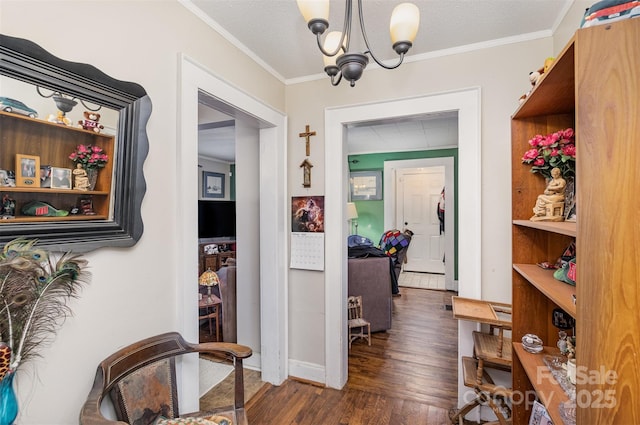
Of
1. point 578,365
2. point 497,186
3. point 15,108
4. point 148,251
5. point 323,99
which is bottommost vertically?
point 578,365

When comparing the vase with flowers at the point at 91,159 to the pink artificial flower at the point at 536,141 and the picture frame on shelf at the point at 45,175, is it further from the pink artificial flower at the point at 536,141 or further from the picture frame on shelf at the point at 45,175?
the pink artificial flower at the point at 536,141

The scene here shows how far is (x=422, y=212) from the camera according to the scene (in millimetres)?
6105

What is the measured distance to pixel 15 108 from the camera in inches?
36.6

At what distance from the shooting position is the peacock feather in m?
0.83

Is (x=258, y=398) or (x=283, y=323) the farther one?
(x=283, y=323)

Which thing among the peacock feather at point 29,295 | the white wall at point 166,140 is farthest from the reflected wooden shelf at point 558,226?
the peacock feather at point 29,295

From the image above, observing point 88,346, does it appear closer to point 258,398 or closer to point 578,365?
point 258,398

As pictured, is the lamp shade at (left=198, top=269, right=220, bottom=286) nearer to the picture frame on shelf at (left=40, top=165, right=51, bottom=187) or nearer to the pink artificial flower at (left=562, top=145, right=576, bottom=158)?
the picture frame on shelf at (left=40, top=165, right=51, bottom=187)

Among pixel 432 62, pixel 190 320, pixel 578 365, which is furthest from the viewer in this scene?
pixel 432 62

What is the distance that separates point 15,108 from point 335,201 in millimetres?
1771

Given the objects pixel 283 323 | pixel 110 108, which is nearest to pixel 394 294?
pixel 283 323

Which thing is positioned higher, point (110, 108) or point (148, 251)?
point (110, 108)

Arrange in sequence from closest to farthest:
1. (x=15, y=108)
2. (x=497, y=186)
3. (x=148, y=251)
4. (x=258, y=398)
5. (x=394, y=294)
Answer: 1. (x=15, y=108)
2. (x=148, y=251)
3. (x=497, y=186)
4. (x=258, y=398)
5. (x=394, y=294)

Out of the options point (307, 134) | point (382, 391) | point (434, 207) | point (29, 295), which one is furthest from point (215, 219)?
point (434, 207)
